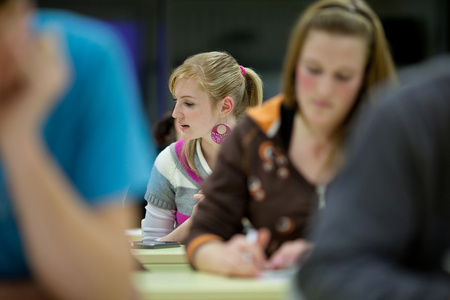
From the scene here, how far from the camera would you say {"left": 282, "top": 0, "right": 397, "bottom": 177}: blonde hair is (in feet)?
5.89

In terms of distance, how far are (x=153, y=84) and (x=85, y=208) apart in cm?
647

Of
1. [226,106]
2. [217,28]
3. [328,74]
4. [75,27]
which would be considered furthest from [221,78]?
[217,28]

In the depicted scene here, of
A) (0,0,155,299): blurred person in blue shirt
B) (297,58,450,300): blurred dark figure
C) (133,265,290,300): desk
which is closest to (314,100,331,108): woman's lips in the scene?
(133,265,290,300): desk

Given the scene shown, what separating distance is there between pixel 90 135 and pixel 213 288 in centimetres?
44

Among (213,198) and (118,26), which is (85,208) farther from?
(118,26)

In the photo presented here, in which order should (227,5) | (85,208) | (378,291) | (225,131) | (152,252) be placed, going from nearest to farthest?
1. (378,291)
2. (85,208)
3. (152,252)
4. (225,131)
5. (227,5)

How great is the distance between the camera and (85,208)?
110cm

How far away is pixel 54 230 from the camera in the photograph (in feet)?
3.38

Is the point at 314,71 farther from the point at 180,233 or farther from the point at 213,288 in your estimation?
the point at 180,233

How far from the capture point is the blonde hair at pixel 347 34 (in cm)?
179

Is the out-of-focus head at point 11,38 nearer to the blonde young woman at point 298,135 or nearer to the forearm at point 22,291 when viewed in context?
the forearm at point 22,291

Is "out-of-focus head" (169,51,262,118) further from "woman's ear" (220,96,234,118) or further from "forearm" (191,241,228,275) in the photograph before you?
"forearm" (191,241,228,275)

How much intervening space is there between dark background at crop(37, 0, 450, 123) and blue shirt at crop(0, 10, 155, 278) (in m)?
6.07

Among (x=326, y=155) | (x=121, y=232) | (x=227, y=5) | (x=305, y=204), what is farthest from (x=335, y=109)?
(x=227, y=5)
